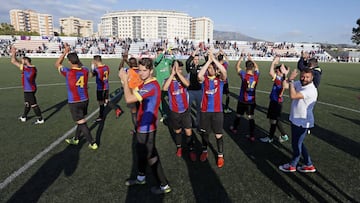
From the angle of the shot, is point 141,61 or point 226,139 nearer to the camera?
point 141,61

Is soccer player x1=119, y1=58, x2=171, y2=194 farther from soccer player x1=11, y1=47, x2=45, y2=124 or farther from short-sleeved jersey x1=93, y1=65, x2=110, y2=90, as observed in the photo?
soccer player x1=11, y1=47, x2=45, y2=124

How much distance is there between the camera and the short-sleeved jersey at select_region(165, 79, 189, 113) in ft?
16.2

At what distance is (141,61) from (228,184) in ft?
8.94

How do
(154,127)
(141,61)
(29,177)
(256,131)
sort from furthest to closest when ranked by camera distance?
(256,131), (29,177), (154,127), (141,61)

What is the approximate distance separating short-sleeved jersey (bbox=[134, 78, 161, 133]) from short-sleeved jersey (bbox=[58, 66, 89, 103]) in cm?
249

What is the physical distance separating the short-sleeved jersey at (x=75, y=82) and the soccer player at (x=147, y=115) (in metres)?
2.44

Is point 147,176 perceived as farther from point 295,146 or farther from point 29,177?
point 295,146

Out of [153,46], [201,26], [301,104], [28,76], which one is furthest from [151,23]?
[301,104]

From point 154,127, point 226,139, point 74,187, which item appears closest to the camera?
point 154,127

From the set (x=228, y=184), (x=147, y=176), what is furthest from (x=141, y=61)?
(x=228, y=184)

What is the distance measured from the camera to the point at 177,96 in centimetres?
492

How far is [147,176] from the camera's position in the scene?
440cm

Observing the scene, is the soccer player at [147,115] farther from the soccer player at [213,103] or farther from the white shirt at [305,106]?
the white shirt at [305,106]

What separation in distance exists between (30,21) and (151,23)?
356 ft
